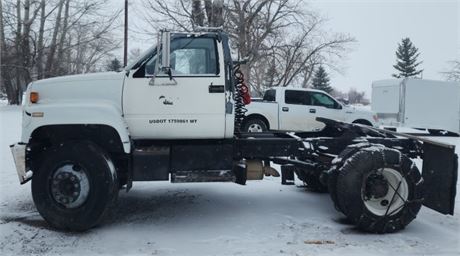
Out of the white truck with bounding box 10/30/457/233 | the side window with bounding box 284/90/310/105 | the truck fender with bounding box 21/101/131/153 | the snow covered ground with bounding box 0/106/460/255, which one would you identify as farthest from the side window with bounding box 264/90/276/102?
the truck fender with bounding box 21/101/131/153

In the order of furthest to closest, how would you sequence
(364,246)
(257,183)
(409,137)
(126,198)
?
1. (257,183)
2. (126,198)
3. (409,137)
4. (364,246)

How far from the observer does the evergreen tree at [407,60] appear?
58.4m

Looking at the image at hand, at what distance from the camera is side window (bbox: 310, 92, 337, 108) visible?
16.2 meters

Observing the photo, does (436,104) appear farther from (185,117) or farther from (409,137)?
(185,117)

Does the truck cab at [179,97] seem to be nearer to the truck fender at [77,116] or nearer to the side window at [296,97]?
the truck fender at [77,116]

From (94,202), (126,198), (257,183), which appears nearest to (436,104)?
(257,183)

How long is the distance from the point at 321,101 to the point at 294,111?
3.54 ft

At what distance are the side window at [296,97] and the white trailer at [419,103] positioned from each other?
8128mm

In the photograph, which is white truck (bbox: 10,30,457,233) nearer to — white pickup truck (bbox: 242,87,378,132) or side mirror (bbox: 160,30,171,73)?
side mirror (bbox: 160,30,171,73)

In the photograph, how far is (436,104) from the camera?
896 inches

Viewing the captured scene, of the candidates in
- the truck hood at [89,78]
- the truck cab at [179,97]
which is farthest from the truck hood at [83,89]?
the truck cab at [179,97]

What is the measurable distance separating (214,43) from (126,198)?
9.72ft

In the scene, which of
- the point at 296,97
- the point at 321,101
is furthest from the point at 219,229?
the point at 321,101

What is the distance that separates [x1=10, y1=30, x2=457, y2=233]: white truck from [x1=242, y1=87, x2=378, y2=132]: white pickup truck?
376 inches
